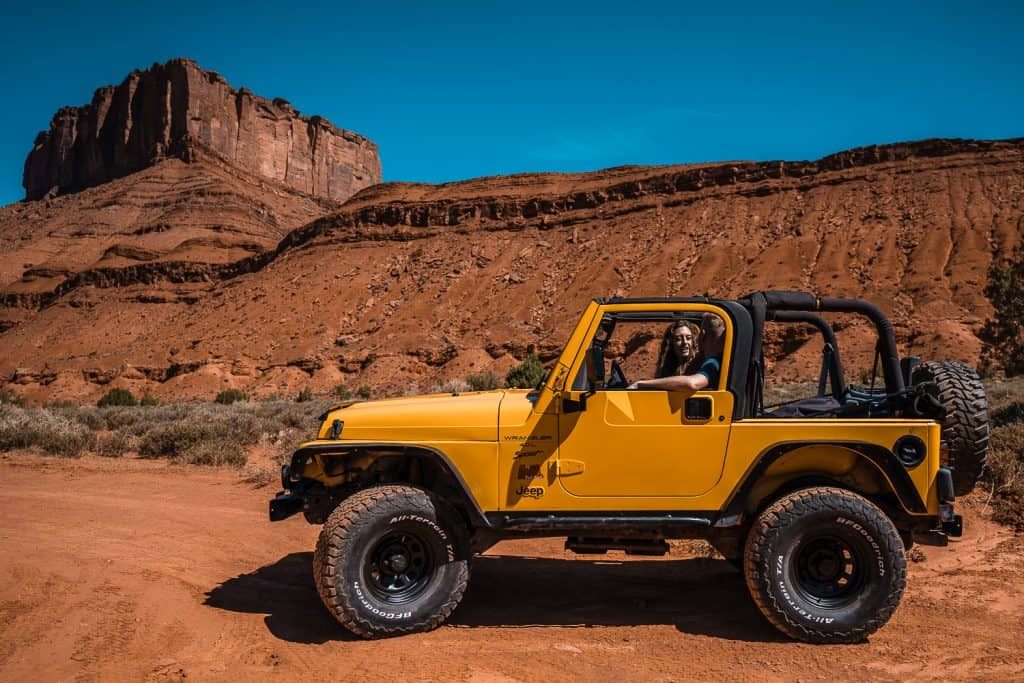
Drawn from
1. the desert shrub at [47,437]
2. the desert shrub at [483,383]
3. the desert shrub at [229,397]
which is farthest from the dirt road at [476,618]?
the desert shrub at [229,397]

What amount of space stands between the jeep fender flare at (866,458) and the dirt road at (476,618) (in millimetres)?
817

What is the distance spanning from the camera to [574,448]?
4.72m

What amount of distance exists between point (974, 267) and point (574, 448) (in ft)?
118

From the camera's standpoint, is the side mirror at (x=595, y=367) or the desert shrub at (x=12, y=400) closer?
the side mirror at (x=595, y=367)

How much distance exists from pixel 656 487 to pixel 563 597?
4.61 ft

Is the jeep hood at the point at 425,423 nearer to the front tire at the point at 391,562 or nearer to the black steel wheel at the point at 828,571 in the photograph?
the front tire at the point at 391,562

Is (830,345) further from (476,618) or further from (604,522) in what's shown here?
(476,618)

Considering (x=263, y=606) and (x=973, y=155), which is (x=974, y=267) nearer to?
(x=973, y=155)

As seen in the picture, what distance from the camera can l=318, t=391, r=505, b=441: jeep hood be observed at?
4.79 meters

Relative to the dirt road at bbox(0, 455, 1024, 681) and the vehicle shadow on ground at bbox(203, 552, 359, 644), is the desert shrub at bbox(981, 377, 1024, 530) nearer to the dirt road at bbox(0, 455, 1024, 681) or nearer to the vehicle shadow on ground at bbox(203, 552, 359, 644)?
the dirt road at bbox(0, 455, 1024, 681)

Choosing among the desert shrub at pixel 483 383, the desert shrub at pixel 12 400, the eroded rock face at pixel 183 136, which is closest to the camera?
the desert shrub at pixel 12 400

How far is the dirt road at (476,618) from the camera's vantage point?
14.0 ft

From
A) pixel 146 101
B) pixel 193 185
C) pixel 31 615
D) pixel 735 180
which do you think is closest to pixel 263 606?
pixel 31 615

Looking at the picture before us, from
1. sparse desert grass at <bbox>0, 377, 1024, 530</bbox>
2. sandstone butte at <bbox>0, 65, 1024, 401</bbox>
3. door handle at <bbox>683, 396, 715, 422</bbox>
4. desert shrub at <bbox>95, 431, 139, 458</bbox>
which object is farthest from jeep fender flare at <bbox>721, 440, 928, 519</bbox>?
sandstone butte at <bbox>0, 65, 1024, 401</bbox>
